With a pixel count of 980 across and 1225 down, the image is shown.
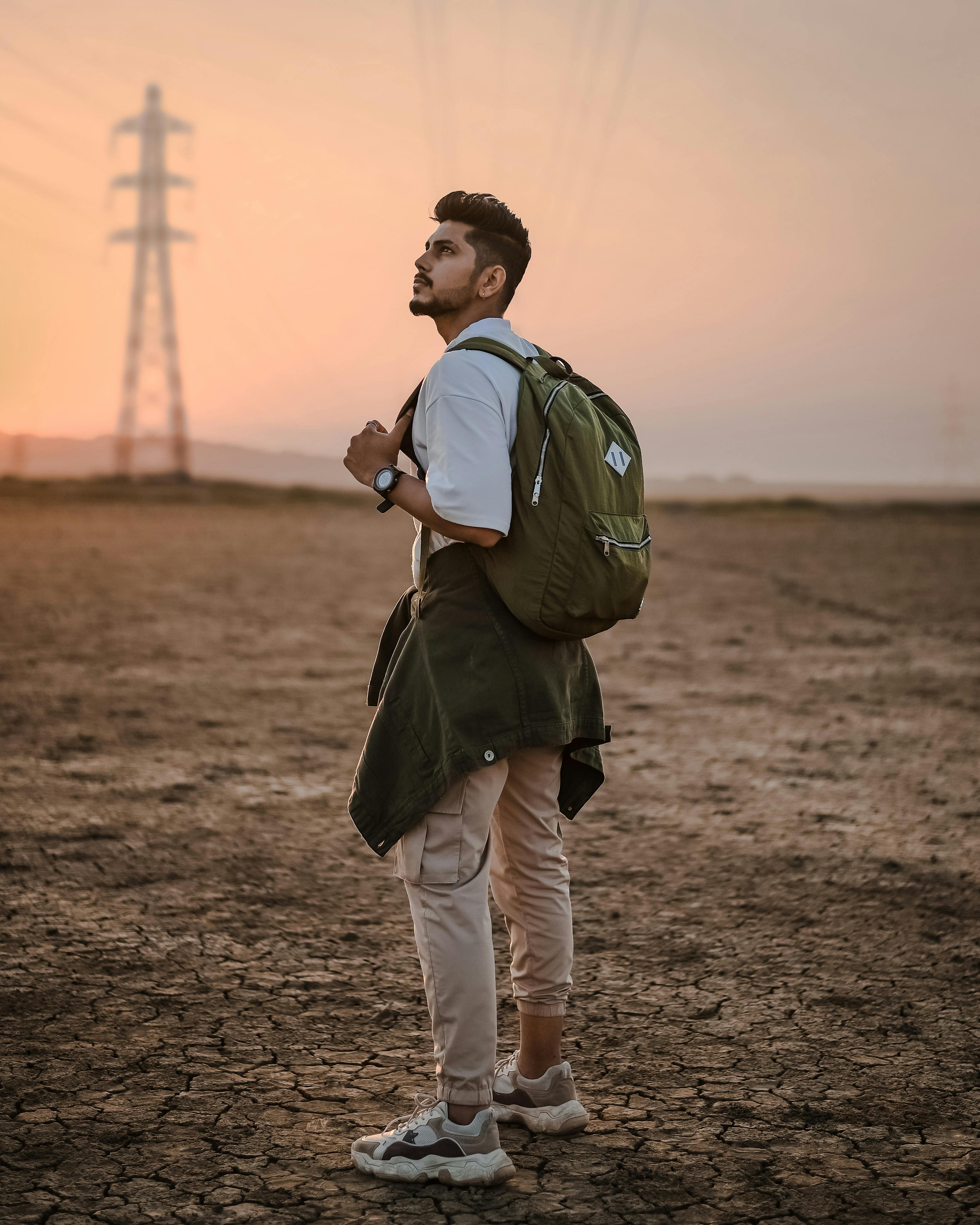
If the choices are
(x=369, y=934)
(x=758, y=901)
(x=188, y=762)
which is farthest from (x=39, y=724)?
(x=758, y=901)

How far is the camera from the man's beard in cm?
246

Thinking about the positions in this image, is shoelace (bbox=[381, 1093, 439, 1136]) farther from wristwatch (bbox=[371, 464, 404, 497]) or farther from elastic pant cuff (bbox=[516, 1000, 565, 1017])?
wristwatch (bbox=[371, 464, 404, 497])

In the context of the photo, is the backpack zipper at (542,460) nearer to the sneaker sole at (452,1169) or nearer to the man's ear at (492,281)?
the man's ear at (492,281)

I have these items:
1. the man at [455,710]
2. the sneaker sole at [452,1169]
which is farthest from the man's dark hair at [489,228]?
the sneaker sole at [452,1169]

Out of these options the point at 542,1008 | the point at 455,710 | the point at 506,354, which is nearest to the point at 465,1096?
the point at 542,1008

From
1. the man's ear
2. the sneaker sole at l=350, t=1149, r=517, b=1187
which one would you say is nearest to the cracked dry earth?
the sneaker sole at l=350, t=1149, r=517, b=1187

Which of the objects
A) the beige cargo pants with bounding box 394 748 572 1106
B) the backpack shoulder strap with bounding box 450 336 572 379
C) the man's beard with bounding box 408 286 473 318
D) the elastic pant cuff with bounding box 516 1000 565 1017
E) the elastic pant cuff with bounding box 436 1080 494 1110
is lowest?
the elastic pant cuff with bounding box 436 1080 494 1110

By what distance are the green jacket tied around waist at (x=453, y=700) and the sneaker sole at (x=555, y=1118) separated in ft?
2.22

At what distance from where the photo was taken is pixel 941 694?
26.9 ft

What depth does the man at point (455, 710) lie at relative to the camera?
92.1 inches

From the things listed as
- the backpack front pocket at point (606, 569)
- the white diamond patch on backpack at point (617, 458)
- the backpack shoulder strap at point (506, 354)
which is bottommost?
the backpack front pocket at point (606, 569)

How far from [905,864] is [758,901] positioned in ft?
2.45

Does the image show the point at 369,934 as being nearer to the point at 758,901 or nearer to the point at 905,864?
the point at 758,901

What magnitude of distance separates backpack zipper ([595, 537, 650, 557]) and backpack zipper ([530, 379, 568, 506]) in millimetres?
130
